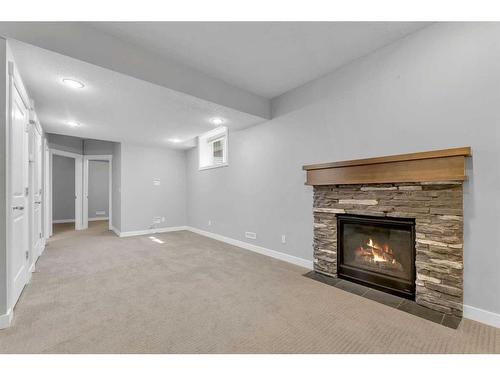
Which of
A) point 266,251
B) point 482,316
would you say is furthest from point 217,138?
point 482,316

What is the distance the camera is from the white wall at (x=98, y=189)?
850 centimetres

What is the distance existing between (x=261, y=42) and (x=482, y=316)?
3161 mm

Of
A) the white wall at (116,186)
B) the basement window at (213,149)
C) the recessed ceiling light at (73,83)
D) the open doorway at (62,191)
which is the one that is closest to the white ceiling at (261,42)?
the recessed ceiling light at (73,83)

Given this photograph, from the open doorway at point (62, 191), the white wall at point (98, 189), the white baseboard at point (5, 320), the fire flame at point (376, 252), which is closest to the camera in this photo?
the white baseboard at point (5, 320)

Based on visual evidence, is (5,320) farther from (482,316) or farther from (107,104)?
(482,316)

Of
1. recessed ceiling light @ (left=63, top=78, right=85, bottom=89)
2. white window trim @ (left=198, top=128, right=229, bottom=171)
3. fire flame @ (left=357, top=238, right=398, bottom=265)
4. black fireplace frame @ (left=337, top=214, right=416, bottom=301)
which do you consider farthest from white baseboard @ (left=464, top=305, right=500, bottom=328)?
recessed ceiling light @ (left=63, top=78, right=85, bottom=89)

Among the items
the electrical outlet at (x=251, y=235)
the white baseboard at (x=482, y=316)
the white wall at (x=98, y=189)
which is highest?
the white wall at (x=98, y=189)

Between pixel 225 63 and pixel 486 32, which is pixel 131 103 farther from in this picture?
pixel 486 32

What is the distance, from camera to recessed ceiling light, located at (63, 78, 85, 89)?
8.10 feet

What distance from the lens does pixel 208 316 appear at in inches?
77.5

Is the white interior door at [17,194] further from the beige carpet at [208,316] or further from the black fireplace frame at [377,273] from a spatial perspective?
the black fireplace frame at [377,273]

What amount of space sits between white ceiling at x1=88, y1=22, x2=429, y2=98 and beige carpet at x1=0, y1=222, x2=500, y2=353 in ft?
8.64

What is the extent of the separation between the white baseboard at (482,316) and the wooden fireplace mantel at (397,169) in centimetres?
109

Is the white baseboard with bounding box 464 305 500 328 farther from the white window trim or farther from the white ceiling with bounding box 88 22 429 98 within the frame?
the white window trim
